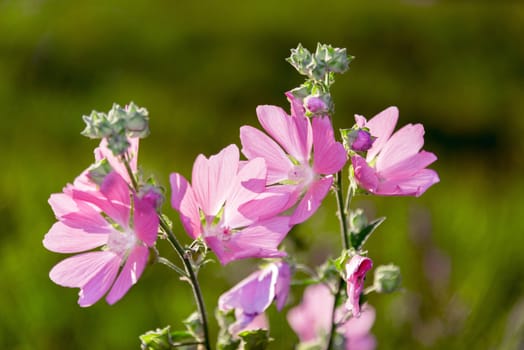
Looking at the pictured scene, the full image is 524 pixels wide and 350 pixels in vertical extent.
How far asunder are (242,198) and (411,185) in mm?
147

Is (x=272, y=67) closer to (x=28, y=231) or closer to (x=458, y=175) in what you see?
(x=458, y=175)

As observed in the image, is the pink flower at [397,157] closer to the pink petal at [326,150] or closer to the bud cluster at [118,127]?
the pink petal at [326,150]

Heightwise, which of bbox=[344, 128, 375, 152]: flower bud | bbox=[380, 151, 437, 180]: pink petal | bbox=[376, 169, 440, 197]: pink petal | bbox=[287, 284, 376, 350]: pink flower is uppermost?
bbox=[344, 128, 375, 152]: flower bud

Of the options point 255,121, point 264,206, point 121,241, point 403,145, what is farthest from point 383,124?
point 255,121

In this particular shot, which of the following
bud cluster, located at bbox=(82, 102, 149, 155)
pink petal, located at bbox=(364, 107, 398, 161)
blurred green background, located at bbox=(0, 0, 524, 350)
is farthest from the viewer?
blurred green background, located at bbox=(0, 0, 524, 350)

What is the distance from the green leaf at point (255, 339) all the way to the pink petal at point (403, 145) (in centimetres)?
18

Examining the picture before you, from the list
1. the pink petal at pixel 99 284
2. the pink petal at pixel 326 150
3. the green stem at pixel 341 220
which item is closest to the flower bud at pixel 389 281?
the green stem at pixel 341 220

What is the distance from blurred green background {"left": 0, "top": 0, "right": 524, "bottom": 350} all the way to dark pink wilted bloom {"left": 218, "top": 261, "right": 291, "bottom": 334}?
245mm

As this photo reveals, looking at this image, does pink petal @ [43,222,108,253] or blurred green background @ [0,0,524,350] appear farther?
blurred green background @ [0,0,524,350]

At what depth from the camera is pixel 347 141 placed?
0.58 metres

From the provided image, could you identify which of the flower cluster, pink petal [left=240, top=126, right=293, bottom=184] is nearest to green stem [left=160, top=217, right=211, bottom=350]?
the flower cluster

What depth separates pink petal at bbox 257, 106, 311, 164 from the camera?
59 centimetres

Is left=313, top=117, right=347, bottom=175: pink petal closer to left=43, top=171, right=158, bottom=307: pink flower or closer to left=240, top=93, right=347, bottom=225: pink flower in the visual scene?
left=240, top=93, right=347, bottom=225: pink flower

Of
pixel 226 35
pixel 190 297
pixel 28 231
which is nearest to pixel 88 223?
pixel 190 297
